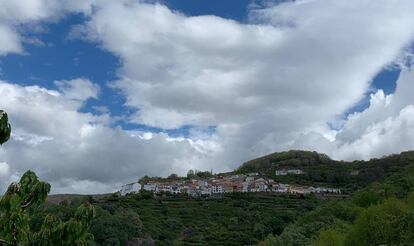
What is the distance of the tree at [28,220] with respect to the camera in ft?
23.1

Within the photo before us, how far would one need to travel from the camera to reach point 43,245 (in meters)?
7.31

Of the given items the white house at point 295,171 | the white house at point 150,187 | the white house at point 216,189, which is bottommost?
the white house at point 216,189

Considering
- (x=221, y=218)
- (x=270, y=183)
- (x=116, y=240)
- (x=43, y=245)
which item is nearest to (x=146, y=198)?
(x=221, y=218)

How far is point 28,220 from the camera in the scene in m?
7.27

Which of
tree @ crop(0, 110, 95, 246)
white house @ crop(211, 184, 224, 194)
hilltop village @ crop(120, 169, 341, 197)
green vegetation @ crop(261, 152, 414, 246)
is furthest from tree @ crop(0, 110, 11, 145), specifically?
white house @ crop(211, 184, 224, 194)

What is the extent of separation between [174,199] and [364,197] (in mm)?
75928

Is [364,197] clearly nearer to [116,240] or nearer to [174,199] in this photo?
[116,240]

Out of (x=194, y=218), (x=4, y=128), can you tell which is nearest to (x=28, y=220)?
(x=4, y=128)

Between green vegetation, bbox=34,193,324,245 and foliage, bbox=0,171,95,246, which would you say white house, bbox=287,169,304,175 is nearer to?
green vegetation, bbox=34,193,324,245

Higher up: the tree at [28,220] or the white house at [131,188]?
the white house at [131,188]

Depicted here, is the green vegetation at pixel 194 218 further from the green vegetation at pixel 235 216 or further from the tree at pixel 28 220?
the tree at pixel 28 220

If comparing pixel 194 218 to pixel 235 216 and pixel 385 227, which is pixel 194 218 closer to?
pixel 235 216

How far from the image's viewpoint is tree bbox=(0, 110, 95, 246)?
703 cm

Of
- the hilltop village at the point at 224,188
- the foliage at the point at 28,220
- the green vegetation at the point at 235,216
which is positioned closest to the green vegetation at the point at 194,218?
the green vegetation at the point at 235,216
